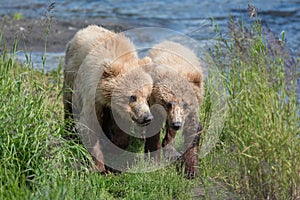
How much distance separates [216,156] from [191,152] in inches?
19.9

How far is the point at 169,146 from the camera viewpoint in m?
6.69

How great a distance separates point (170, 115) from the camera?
605 centimetres

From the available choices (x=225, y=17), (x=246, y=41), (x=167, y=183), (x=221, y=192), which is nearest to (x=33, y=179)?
(x=167, y=183)

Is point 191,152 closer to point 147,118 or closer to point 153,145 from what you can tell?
point 153,145

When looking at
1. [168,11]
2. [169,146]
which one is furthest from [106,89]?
[168,11]

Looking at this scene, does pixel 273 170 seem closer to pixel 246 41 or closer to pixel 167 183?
pixel 167 183

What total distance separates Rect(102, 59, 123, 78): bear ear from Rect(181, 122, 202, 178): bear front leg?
0.94m

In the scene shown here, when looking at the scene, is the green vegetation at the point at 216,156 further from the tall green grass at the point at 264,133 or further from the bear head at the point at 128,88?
the bear head at the point at 128,88

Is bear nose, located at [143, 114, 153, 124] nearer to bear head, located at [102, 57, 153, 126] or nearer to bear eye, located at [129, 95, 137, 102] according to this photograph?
bear head, located at [102, 57, 153, 126]

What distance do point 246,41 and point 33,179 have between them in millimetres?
2333

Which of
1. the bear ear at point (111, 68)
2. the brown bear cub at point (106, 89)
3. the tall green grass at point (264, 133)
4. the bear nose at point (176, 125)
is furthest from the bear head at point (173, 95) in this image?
the tall green grass at point (264, 133)

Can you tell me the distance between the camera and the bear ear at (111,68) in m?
6.14

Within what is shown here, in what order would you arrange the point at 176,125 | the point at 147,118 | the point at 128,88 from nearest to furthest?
the point at 147,118 < the point at 176,125 < the point at 128,88

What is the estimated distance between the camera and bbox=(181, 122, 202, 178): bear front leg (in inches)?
244
